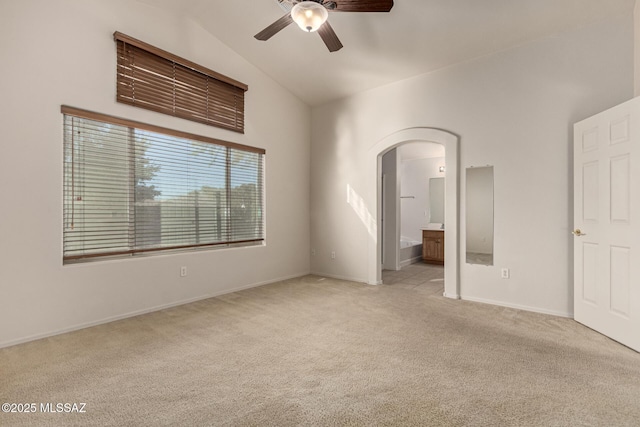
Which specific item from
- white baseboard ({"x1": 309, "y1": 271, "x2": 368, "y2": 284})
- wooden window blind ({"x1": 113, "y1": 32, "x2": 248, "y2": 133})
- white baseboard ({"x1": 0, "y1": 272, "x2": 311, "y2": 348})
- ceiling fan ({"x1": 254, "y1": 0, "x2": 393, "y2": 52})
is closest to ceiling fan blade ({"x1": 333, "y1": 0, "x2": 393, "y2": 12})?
ceiling fan ({"x1": 254, "y1": 0, "x2": 393, "y2": 52})

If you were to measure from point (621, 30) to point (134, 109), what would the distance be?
17.1 feet

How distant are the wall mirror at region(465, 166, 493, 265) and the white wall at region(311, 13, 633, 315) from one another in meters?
0.09

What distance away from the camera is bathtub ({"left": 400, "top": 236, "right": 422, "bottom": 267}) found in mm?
6938

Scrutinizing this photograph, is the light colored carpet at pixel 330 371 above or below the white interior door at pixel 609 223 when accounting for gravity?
below

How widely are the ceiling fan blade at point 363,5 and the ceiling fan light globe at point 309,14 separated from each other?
176 mm

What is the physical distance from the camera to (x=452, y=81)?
14.4 ft

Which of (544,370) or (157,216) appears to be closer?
(544,370)

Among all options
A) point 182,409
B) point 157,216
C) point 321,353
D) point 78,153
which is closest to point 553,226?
point 321,353

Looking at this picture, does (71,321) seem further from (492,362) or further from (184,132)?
(492,362)

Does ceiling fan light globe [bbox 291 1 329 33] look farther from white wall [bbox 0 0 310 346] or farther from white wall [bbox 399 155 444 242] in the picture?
white wall [bbox 399 155 444 242]

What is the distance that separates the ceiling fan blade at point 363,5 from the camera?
2574mm

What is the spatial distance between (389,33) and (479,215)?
2484 mm

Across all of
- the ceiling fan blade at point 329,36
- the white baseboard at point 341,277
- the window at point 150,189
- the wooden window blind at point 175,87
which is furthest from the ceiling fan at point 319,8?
Answer: the white baseboard at point 341,277

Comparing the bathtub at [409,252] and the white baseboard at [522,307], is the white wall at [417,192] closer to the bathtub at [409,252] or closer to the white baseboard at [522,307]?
the bathtub at [409,252]
